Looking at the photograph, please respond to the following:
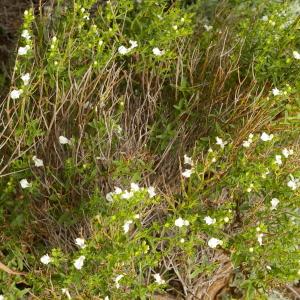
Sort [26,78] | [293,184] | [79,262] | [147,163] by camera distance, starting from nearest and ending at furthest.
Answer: [79,262] → [26,78] → [293,184] → [147,163]

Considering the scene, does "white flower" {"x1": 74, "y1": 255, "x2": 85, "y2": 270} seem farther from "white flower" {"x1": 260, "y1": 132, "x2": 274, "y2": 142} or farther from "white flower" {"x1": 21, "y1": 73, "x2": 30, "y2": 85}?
"white flower" {"x1": 260, "y1": 132, "x2": 274, "y2": 142}

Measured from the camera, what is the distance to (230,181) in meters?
2.24

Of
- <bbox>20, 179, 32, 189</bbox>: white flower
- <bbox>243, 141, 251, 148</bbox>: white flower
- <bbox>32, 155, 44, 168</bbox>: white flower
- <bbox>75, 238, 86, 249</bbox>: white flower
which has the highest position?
<bbox>243, 141, 251, 148</bbox>: white flower

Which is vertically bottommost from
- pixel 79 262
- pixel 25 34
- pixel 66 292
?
pixel 66 292

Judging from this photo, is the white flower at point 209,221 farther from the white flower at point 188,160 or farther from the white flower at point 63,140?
the white flower at point 63,140

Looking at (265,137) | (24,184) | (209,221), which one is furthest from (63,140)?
(265,137)

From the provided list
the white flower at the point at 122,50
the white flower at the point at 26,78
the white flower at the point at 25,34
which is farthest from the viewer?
the white flower at the point at 122,50

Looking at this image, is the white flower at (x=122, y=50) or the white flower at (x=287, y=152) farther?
the white flower at (x=122, y=50)

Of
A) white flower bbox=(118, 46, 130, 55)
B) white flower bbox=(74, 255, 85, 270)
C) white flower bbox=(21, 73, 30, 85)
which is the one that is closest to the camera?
white flower bbox=(74, 255, 85, 270)

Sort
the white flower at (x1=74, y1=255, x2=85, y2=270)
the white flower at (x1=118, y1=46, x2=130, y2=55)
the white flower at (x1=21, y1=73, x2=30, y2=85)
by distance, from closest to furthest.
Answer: the white flower at (x1=74, y1=255, x2=85, y2=270) → the white flower at (x1=21, y1=73, x2=30, y2=85) → the white flower at (x1=118, y1=46, x2=130, y2=55)

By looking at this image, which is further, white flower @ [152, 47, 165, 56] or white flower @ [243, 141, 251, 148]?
white flower @ [152, 47, 165, 56]

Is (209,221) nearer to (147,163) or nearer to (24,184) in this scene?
(147,163)

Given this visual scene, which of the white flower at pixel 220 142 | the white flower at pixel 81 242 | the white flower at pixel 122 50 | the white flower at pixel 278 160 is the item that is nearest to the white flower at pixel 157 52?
the white flower at pixel 122 50

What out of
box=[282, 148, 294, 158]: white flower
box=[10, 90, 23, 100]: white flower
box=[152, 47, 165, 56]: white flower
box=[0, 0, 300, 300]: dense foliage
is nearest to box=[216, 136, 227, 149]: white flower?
box=[0, 0, 300, 300]: dense foliage
